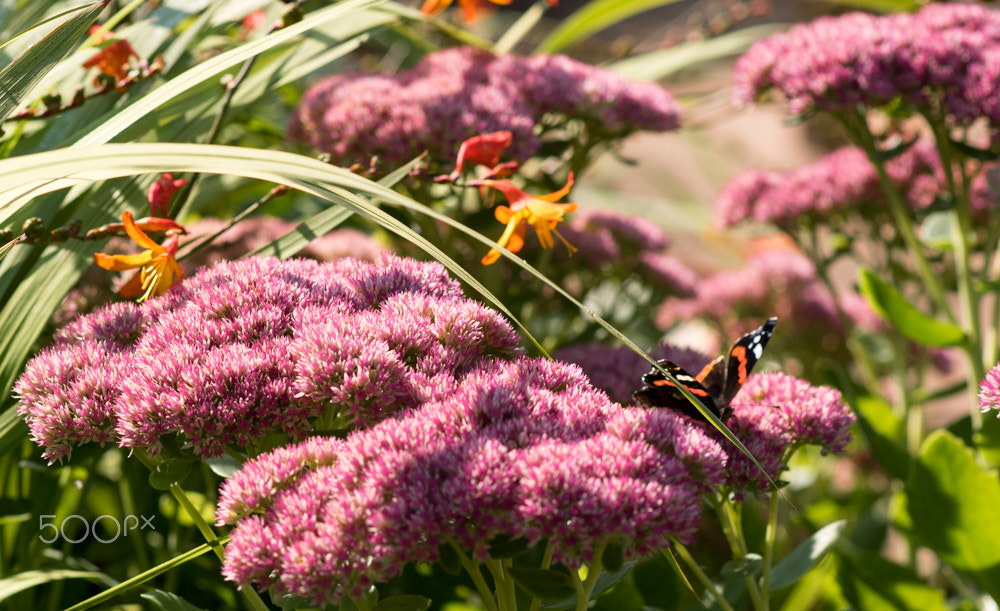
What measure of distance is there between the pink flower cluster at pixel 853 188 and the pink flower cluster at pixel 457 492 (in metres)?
0.99

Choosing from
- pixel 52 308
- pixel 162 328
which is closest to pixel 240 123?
pixel 52 308

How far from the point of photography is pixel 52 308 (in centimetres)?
79

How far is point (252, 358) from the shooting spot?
60 centimetres

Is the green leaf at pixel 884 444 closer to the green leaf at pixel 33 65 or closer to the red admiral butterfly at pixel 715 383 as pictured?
the red admiral butterfly at pixel 715 383

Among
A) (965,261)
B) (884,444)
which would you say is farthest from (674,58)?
(884,444)

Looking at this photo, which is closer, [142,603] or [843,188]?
[142,603]

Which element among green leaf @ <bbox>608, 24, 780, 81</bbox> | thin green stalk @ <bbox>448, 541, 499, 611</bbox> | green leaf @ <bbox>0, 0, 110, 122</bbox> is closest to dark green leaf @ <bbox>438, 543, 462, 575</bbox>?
thin green stalk @ <bbox>448, 541, 499, 611</bbox>

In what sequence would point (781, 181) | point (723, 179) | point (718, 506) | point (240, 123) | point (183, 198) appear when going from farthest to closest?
point (723, 179) → point (781, 181) → point (240, 123) → point (183, 198) → point (718, 506)

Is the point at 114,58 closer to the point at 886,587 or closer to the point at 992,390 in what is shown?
the point at 992,390

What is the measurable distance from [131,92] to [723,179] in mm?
2408

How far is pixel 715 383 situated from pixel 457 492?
36 centimetres

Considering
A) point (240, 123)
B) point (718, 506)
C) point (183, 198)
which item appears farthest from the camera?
point (240, 123)

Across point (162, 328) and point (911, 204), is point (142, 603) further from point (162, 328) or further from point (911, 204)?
point (911, 204)

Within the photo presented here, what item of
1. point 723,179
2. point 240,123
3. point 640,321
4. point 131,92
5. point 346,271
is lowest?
point 723,179
